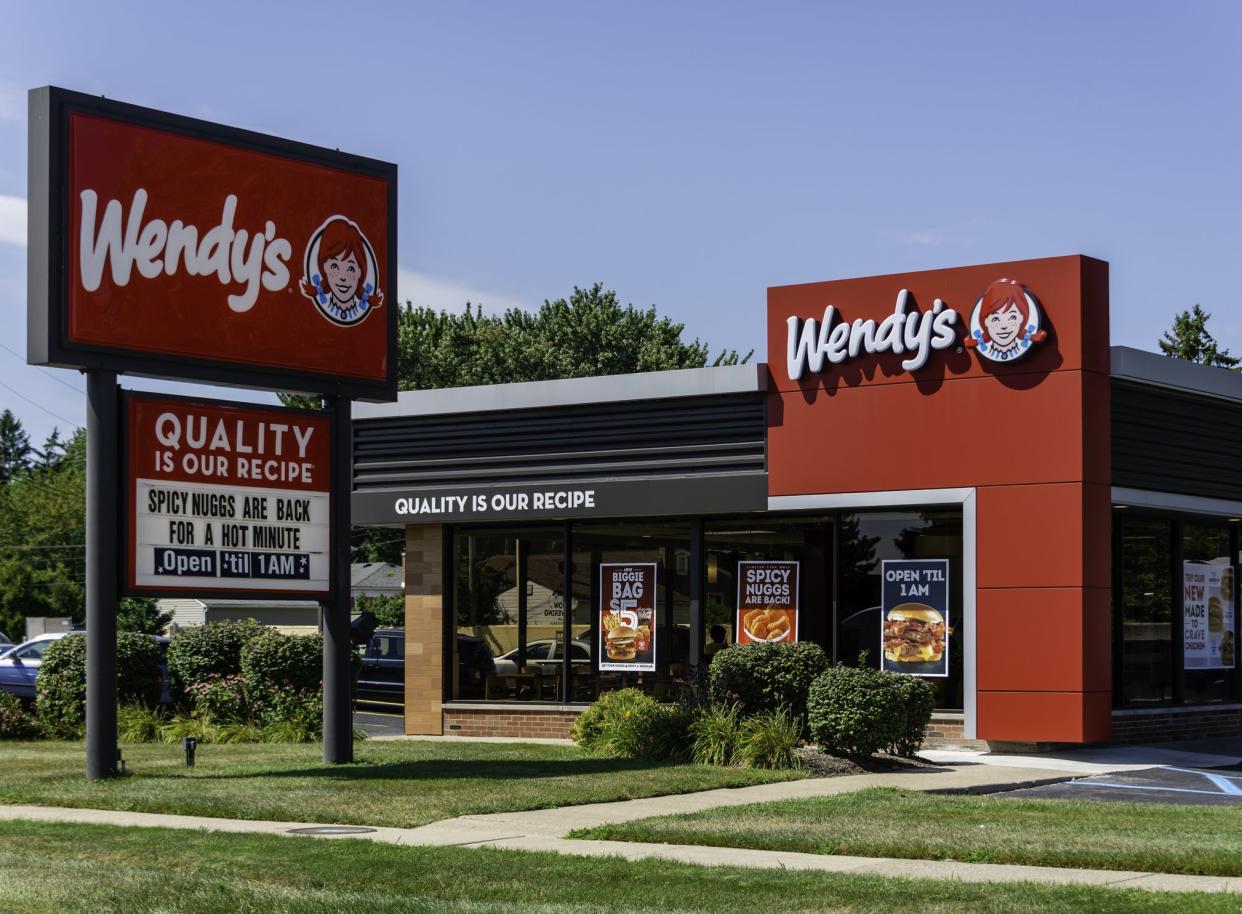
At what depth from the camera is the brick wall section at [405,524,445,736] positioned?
1089 inches

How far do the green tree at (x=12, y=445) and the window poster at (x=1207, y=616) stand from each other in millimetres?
143692

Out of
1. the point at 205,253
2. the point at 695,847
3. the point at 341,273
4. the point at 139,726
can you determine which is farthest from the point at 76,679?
the point at 695,847

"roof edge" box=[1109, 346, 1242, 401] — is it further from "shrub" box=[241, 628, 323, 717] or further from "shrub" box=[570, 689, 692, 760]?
"shrub" box=[241, 628, 323, 717]

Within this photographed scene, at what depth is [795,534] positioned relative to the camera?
24984 mm

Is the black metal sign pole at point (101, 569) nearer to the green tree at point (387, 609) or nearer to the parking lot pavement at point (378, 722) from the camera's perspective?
the parking lot pavement at point (378, 722)

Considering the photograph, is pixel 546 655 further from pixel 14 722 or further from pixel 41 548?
pixel 41 548

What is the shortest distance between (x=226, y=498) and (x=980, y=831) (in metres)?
9.22

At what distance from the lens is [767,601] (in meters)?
25.0

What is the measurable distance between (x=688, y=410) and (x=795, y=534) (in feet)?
7.83

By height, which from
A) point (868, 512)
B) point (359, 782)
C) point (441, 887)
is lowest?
point (359, 782)

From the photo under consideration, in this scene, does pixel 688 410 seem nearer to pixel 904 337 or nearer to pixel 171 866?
pixel 904 337

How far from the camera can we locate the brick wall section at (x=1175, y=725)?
23.8 metres

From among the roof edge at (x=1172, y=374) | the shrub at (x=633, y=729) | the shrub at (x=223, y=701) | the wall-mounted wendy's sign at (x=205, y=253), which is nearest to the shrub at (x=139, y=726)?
the shrub at (x=223, y=701)

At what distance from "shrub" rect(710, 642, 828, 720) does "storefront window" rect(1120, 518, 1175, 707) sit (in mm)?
5434
